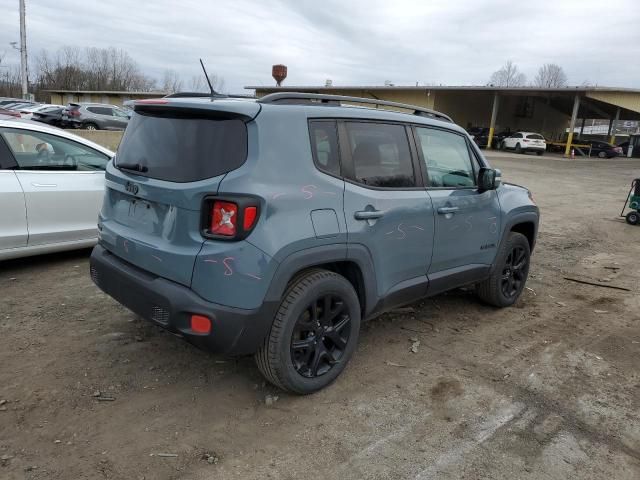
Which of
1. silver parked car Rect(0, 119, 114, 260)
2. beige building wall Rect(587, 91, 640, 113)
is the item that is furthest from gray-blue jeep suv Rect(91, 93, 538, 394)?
beige building wall Rect(587, 91, 640, 113)

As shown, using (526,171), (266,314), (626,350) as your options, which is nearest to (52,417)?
(266,314)

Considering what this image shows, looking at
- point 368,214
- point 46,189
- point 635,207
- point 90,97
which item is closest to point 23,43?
point 46,189

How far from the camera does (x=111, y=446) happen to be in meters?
2.70

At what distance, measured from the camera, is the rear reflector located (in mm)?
2772

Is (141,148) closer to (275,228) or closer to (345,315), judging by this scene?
→ (275,228)

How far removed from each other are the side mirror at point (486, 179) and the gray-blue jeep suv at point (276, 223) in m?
0.45

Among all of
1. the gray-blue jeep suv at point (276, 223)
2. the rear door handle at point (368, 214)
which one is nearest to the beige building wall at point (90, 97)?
the gray-blue jeep suv at point (276, 223)

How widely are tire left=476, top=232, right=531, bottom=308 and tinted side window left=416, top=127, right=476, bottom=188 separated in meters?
0.88

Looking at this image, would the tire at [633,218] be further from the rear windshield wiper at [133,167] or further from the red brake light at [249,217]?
the rear windshield wiper at [133,167]

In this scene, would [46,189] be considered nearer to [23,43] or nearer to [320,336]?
[320,336]

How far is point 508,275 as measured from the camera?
5.02 metres

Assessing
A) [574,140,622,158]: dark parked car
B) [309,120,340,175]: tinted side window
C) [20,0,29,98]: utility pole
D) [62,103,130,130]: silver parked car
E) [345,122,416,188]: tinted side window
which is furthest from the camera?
[574,140,622,158]: dark parked car

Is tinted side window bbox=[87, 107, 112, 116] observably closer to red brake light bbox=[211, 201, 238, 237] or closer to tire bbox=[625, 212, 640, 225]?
tire bbox=[625, 212, 640, 225]

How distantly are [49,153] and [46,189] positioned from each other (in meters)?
0.45
